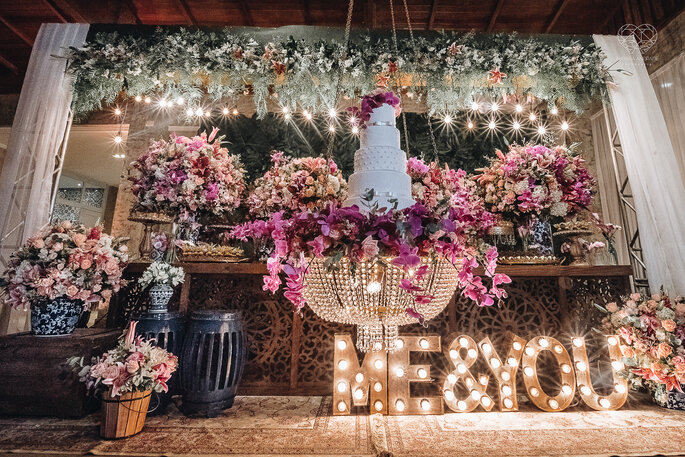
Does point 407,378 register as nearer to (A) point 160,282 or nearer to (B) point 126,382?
(B) point 126,382

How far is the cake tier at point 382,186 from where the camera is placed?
122cm

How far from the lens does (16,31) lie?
4285 millimetres

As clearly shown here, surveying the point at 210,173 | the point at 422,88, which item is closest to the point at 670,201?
the point at 422,88

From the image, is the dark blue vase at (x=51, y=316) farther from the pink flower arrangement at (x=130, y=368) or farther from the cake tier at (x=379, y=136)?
the cake tier at (x=379, y=136)

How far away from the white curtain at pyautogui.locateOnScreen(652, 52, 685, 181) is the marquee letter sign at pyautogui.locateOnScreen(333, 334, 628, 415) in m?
2.56

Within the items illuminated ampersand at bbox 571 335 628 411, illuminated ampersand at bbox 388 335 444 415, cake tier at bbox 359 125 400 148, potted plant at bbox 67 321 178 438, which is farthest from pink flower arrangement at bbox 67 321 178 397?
illuminated ampersand at bbox 571 335 628 411

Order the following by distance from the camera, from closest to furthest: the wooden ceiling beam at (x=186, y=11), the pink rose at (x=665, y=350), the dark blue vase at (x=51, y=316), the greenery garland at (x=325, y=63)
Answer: the pink rose at (x=665, y=350) < the dark blue vase at (x=51, y=316) < the greenery garland at (x=325, y=63) < the wooden ceiling beam at (x=186, y=11)

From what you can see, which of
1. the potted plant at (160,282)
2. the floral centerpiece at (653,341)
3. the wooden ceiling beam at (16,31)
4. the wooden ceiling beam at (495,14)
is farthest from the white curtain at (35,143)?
the wooden ceiling beam at (495,14)

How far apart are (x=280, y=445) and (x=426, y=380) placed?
0.98 m

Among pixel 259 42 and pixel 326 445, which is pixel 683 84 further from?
pixel 326 445

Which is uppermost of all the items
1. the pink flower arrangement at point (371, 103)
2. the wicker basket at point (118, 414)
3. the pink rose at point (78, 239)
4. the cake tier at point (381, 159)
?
the pink flower arrangement at point (371, 103)

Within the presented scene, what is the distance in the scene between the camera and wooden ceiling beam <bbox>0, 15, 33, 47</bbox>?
162 inches

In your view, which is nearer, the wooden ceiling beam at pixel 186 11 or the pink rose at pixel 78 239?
the pink rose at pixel 78 239

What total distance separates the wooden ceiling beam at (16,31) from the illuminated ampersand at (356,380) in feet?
19.7
